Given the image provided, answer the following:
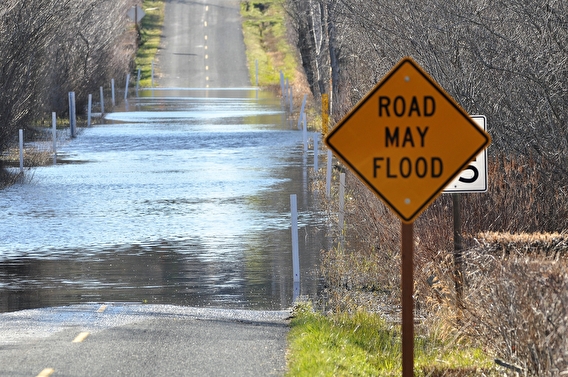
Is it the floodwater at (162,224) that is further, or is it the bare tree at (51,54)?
the bare tree at (51,54)

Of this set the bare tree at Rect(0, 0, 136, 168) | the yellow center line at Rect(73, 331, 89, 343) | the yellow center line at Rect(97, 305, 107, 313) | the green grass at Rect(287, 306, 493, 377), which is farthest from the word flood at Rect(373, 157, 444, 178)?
the bare tree at Rect(0, 0, 136, 168)

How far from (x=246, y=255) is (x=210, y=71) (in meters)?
58.8

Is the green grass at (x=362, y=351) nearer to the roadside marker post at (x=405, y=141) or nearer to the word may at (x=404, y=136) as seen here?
the roadside marker post at (x=405, y=141)

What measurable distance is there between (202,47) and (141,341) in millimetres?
73653

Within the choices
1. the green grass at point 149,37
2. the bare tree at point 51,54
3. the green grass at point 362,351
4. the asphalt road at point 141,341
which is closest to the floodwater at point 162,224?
the asphalt road at point 141,341

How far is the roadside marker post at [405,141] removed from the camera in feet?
21.4

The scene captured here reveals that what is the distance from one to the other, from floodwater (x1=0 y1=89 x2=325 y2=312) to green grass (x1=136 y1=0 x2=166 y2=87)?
1465 inches

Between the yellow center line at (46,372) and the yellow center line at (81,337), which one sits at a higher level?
the yellow center line at (46,372)

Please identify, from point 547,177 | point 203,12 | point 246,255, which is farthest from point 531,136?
point 203,12

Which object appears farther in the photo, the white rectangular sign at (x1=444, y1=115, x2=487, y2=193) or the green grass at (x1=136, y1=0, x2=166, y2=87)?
the green grass at (x1=136, y1=0, x2=166, y2=87)

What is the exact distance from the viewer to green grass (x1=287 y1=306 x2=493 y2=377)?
824 cm

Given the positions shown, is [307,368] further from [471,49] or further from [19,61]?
[19,61]

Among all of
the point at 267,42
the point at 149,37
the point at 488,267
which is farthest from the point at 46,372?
the point at 149,37

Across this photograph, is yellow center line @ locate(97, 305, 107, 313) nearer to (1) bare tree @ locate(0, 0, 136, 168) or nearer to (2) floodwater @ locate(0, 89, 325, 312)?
(2) floodwater @ locate(0, 89, 325, 312)
